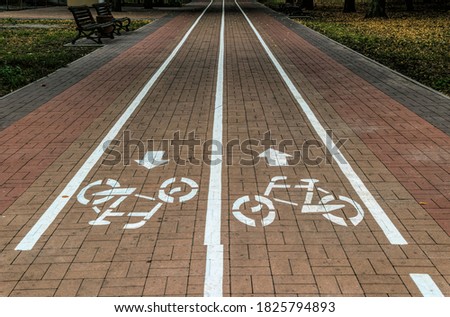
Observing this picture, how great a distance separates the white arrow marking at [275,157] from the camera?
295 inches

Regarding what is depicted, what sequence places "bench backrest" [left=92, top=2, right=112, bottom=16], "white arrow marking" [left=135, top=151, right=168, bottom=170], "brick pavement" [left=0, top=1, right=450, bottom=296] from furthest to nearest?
"bench backrest" [left=92, top=2, right=112, bottom=16] < "white arrow marking" [left=135, top=151, right=168, bottom=170] < "brick pavement" [left=0, top=1, right=450, bottom=296]

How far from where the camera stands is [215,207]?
6.01 m

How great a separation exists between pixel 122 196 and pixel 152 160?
1396 millimetres

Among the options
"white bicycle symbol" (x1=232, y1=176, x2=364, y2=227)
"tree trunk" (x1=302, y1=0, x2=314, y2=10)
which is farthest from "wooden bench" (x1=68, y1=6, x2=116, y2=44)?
"tree trunk" (x1=302, y1=0, x2=314, y2=10)

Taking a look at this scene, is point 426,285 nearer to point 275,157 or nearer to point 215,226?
point 215,226

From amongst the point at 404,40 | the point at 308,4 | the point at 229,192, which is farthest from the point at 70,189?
the point at 308,4

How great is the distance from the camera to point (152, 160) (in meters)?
7.64

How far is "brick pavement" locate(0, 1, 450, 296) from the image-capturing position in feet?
15.1

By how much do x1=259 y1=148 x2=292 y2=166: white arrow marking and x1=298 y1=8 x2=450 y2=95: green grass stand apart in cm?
592

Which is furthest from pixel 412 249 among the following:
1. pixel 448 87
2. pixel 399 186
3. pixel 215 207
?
pixel 448 87

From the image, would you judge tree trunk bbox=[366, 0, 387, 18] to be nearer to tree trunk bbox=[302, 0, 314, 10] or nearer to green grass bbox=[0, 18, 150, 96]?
tree trunk bbox=[302, 0, 314, 10]

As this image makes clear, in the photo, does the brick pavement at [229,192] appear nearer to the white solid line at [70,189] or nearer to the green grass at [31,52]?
the white solid line at [70,189]
